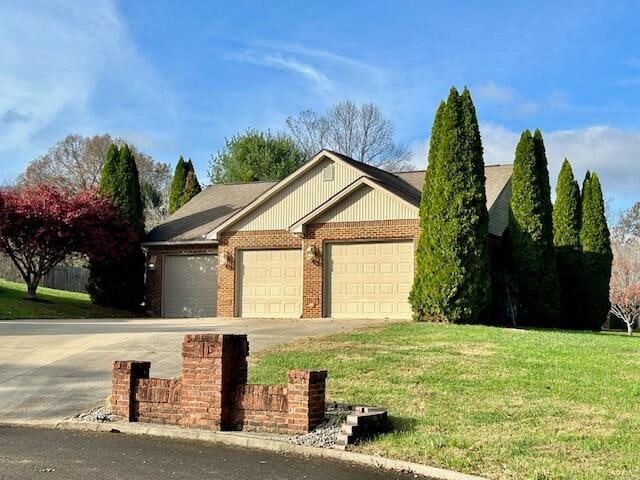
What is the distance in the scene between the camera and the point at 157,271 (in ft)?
85.6

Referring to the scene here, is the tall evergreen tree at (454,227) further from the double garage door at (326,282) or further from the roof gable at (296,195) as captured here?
the roof gable at (296,195)

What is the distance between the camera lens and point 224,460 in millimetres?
7203

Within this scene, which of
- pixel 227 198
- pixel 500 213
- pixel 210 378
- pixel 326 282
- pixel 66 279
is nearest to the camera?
pixel 210 378

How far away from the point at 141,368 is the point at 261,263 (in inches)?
538

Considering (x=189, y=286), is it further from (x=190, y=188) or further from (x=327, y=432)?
(x=327, y=432)

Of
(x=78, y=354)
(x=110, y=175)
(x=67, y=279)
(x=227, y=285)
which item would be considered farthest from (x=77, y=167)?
(x=78, y=354)

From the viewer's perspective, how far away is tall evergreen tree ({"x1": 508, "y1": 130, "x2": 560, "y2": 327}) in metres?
22.9

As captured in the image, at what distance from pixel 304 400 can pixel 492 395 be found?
255 centimetres

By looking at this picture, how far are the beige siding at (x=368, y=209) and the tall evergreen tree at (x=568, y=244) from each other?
28.5 ft

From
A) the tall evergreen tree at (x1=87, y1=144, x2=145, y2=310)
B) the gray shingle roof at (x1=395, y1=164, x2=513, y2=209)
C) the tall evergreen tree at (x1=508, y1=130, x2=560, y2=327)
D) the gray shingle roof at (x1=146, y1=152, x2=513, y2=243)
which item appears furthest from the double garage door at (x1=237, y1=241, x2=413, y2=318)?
the tall evergreen tree at (x1=87, y1=144, x2=145, y2=310)

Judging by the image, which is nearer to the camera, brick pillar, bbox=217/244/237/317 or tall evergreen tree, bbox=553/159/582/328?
brick pillar, bbox=217/244/237/317

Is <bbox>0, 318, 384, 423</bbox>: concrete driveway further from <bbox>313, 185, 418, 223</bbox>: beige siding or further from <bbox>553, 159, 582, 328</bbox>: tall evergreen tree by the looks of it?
<bbox>553, 159, 582, 328</bbox>: tall evergreen tree

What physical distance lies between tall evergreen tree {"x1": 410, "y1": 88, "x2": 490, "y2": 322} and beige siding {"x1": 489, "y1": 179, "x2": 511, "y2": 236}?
4.75m

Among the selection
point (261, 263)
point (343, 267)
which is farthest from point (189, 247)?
point (343, 267)
